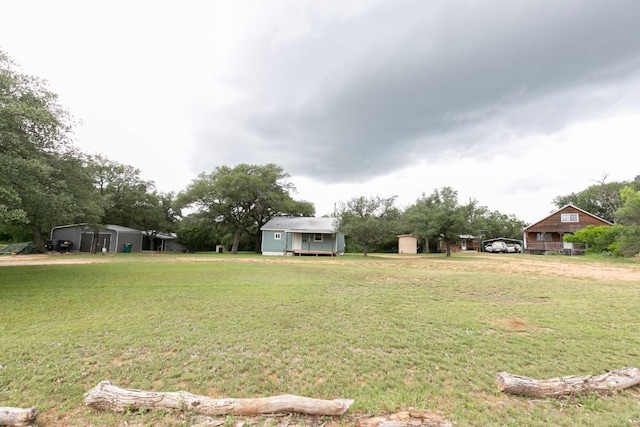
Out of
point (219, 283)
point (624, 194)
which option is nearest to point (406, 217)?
point (624, 194)

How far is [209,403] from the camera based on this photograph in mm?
2586

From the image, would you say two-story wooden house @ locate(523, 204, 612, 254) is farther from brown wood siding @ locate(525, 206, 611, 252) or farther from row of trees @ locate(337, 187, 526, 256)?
row of trees @ locate(337, 187, 526, 256)

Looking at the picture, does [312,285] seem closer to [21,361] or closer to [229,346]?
[229,346]

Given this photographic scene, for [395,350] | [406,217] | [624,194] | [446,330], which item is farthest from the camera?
[406,217]

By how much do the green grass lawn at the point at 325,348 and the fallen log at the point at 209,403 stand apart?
94mm

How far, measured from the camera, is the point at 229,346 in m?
4.11

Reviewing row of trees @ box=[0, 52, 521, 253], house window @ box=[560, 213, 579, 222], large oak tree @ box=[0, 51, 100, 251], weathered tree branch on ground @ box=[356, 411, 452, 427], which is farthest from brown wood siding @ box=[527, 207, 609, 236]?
large oak tree @ box=[0, 51, 100, 251]

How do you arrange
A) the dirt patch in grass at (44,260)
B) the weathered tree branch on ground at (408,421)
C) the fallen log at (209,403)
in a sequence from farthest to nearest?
the dirt patch in grass at (44,260), the fallen log at (209,403), the weathered tree branch on ground at (408,421)

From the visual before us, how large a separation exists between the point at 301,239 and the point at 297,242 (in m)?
0.48

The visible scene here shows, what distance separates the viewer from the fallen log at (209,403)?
2.54 metres

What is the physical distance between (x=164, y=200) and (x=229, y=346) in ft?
112

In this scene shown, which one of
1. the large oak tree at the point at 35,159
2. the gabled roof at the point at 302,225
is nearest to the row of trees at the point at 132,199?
the large oak tree at the point at 35,159

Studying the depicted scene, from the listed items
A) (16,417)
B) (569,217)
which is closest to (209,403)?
(16,417)

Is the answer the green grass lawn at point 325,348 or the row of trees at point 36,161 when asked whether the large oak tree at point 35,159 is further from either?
the green grass lawn at point 325,348
